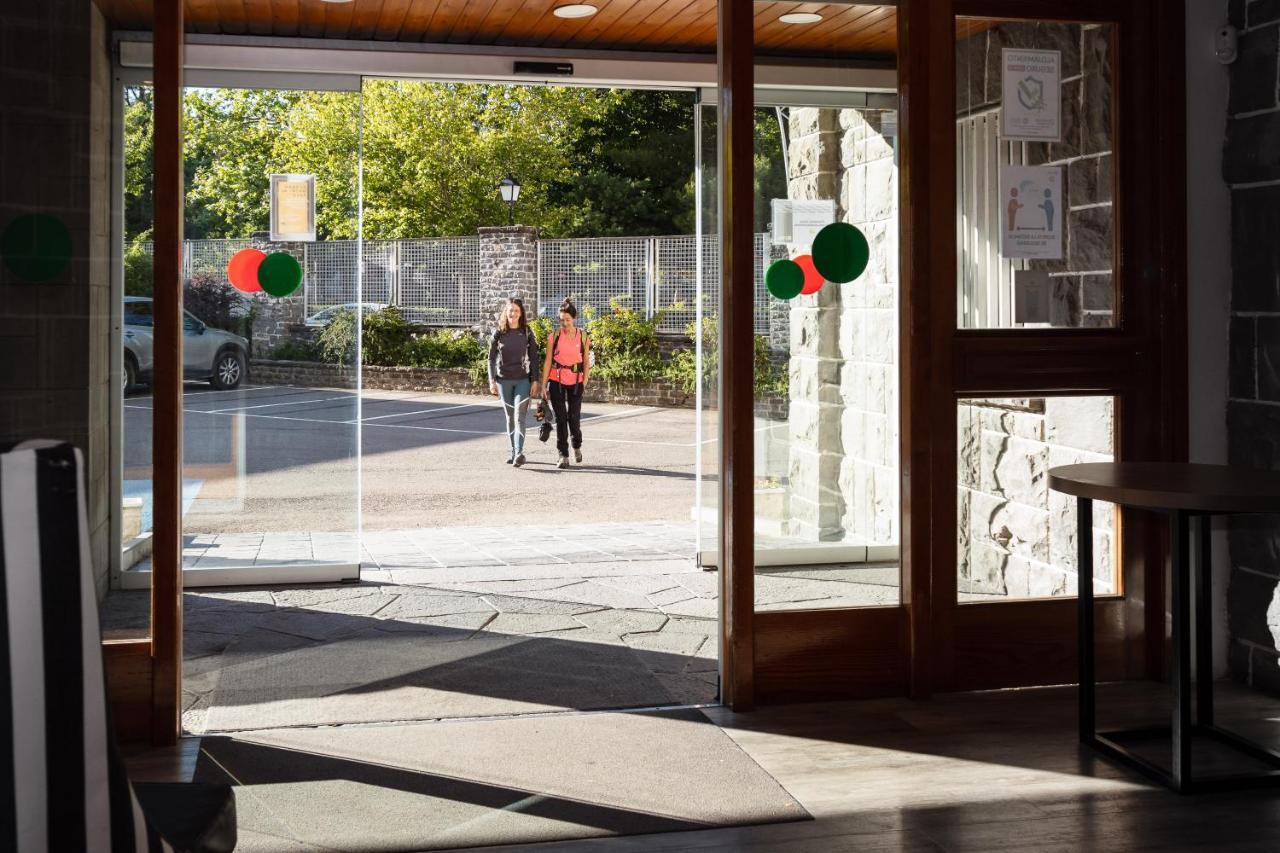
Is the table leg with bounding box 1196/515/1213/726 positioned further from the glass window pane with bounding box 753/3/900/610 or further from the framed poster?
the framed poster

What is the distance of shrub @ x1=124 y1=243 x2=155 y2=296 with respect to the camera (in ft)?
12.3

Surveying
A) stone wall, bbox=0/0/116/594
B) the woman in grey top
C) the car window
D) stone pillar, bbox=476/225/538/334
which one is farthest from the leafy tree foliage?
the car window

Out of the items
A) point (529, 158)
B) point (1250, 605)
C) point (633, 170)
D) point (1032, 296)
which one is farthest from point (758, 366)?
point (529, 158)

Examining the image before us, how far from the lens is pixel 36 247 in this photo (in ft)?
12.0

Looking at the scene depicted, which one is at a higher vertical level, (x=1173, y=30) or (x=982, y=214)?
(x=1173, y=30)

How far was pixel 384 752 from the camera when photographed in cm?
371

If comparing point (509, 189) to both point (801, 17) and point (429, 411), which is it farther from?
point (801, 17)

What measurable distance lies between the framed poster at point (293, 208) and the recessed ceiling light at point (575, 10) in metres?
1.39

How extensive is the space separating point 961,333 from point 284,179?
3308 millimetres

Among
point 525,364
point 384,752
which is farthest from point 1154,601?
point 525,364

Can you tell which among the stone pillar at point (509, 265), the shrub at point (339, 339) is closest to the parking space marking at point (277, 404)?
the shrub at point (339, 339)

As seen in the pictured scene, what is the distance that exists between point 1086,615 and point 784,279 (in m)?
1.40

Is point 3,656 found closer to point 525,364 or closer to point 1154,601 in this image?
point 1154,601

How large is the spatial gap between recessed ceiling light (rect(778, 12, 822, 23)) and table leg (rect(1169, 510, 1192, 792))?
6.28 ft
